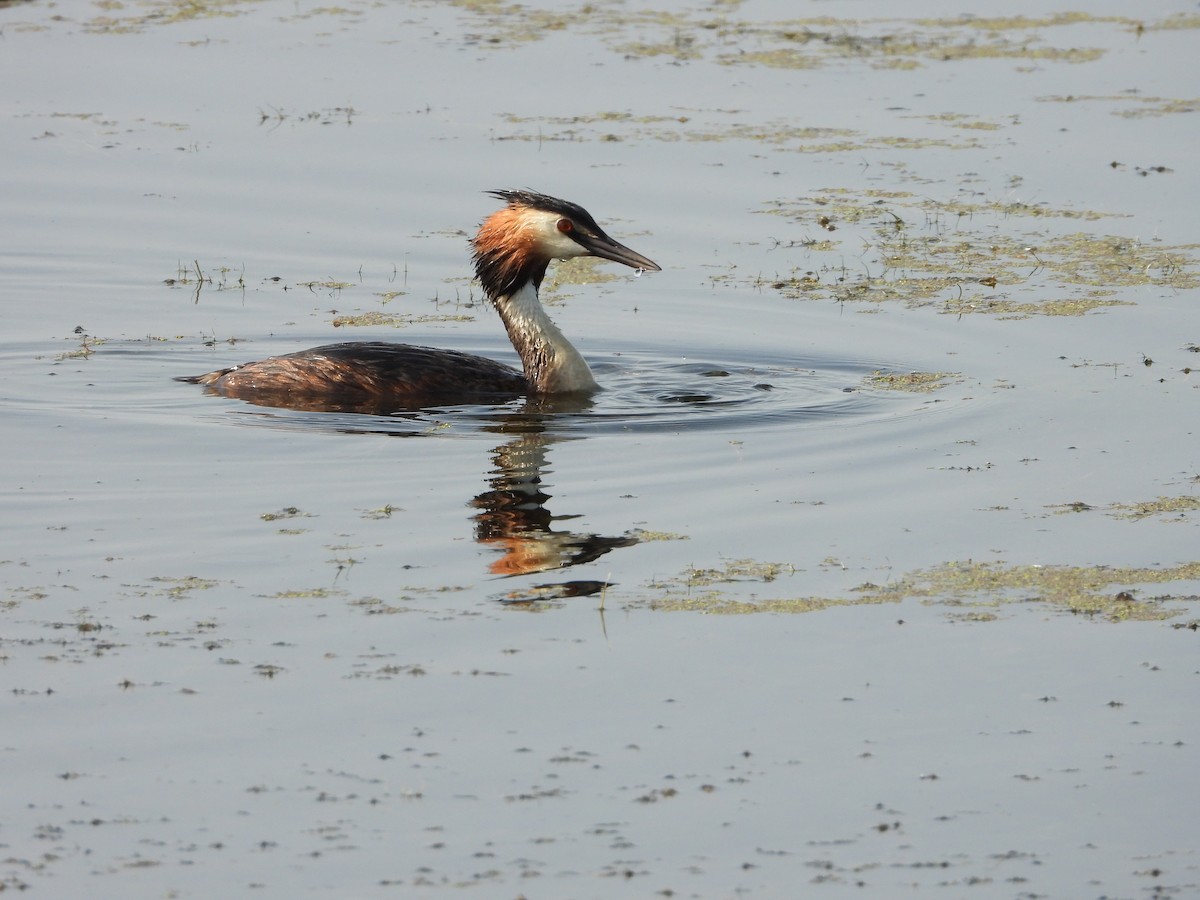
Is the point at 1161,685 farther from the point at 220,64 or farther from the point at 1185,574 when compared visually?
the point at 220,64

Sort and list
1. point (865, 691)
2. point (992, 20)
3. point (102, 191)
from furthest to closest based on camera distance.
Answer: point (992, 20) → point (102, 191) → point (865, 691)

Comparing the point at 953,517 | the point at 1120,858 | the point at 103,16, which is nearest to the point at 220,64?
the point at 103,16

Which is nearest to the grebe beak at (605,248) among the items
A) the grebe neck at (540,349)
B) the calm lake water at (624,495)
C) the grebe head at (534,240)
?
the grebe head at (534,240)

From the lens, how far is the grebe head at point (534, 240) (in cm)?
1180

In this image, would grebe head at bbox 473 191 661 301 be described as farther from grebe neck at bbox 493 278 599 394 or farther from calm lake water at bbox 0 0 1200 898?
calm lake water at bbox 0 0 1200 898

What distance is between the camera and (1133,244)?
14555 mm

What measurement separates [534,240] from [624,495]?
282 centimetres

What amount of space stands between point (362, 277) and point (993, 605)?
784 centimetres

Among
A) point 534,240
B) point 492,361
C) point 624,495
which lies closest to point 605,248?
point 534,240

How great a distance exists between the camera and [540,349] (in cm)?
1202

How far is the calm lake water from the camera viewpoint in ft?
19.6

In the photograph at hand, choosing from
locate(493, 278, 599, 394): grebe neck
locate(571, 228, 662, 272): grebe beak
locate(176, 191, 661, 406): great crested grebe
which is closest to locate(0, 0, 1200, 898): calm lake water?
locate(176, 191, 661, 406): great crested grebe

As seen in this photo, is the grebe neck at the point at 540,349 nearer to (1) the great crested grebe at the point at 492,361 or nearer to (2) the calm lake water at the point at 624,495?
(1) the great crested grebe at the point at 492,361

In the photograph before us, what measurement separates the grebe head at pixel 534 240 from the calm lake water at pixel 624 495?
3.06ft
